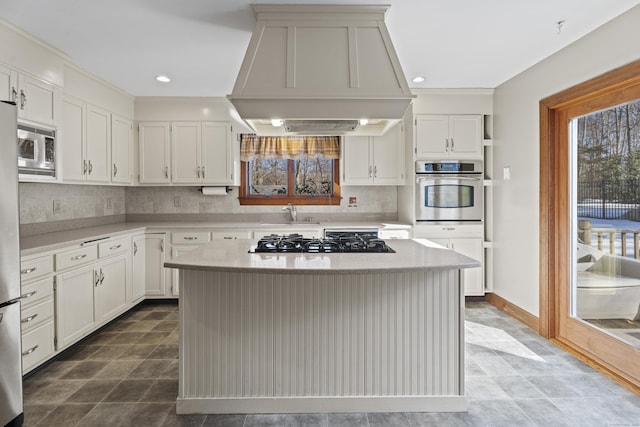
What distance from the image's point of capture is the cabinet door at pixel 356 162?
448 cm

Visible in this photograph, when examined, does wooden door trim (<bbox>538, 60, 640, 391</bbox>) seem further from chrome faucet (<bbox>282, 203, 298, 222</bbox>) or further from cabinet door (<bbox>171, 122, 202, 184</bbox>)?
cabinet door (<bbox>171, 122, 202, 184</bbox>)

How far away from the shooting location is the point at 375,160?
450cm

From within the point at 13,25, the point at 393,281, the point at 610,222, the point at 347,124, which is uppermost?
the point at 13,25

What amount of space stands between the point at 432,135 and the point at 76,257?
362cm

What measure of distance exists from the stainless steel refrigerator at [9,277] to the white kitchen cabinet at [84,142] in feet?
3.56

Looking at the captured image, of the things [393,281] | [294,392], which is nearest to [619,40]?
[393,281]

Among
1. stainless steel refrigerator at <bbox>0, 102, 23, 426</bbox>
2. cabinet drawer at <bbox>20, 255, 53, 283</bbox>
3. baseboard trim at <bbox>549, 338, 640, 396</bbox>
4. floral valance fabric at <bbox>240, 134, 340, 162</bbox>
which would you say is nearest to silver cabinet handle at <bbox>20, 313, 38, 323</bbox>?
cabinet drawer at <bbox>20, 255, 53, 283</bbox>

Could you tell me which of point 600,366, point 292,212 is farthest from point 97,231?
point 600,366

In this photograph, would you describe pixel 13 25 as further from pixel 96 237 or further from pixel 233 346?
pixel 233 346

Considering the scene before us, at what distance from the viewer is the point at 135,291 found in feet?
13.1

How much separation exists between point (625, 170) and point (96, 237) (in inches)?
162

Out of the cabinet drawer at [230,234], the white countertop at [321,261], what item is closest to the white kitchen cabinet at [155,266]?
the cabinet drawer at [230,234]

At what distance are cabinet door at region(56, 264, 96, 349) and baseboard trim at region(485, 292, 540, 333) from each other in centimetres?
392

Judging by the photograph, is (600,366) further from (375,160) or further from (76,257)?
(76,257)
